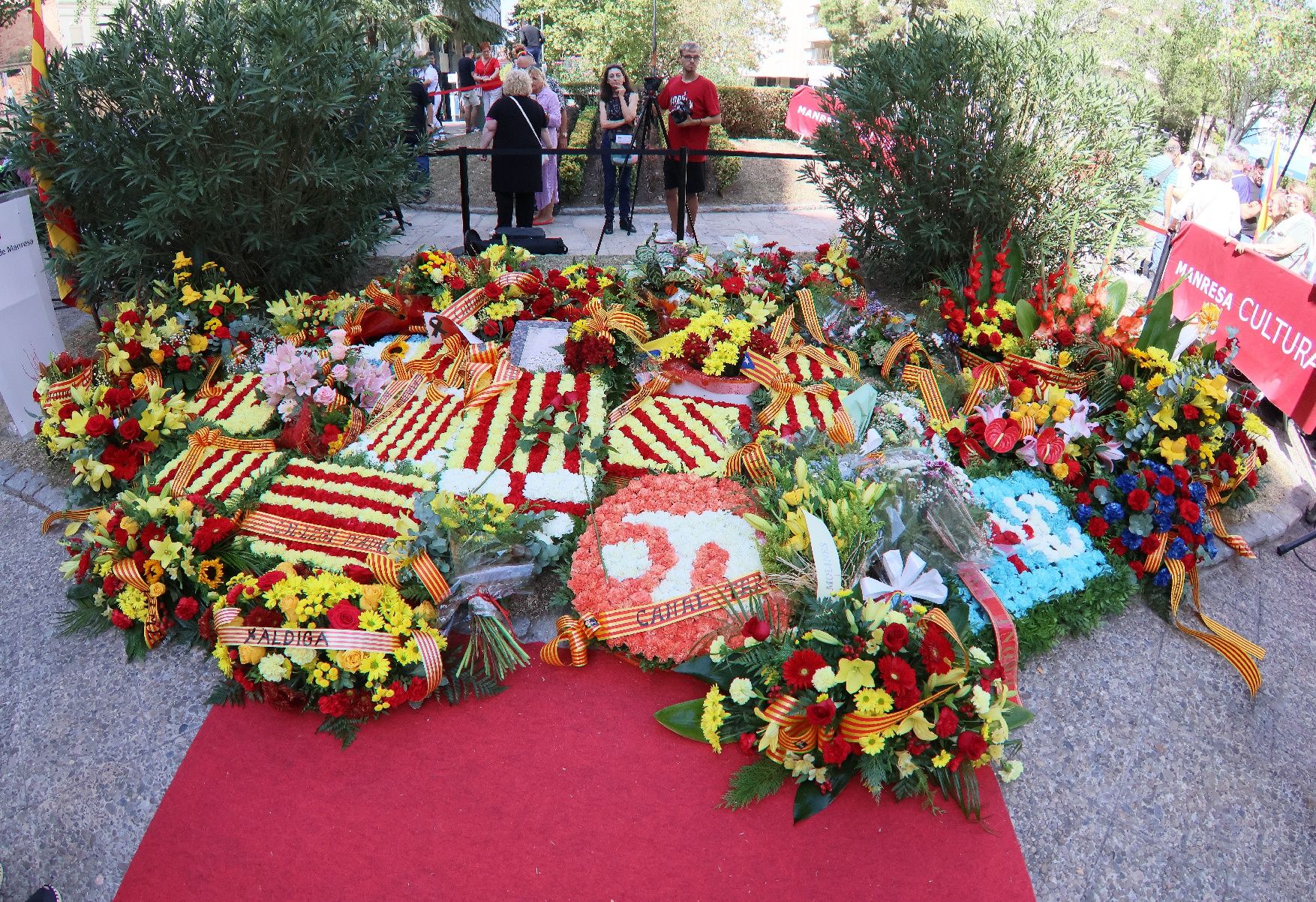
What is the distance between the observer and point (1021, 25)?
21.4 feet

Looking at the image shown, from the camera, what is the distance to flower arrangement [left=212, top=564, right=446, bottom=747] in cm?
326

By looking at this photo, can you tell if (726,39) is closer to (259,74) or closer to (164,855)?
(259,74)

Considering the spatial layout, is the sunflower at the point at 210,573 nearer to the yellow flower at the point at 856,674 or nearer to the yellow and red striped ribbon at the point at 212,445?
the yellow and red striped ribbon at the point at 212,445

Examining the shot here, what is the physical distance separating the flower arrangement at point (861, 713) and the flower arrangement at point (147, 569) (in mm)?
2117

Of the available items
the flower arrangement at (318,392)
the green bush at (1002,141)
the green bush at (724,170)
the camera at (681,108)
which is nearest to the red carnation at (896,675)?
the flower arrangement at (318,392)

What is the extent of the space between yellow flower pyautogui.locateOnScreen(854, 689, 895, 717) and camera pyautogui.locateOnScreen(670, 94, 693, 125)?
21.9 ft

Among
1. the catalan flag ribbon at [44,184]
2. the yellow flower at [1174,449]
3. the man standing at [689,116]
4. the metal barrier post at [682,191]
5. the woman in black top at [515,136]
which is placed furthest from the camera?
the man standing at [689,116]

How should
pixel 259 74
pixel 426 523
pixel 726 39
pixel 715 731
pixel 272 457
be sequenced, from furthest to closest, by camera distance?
pixel 726 39
pixel 259 74
pixel 272 457
pixel 426 523
pixel 715 731

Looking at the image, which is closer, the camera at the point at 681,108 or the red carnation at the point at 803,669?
the red carnation at the point at 803,669

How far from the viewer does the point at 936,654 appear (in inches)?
118

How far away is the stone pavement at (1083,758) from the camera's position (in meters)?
2.92

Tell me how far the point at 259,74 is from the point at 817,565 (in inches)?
182

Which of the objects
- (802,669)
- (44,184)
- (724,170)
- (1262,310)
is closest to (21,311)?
(44,184)

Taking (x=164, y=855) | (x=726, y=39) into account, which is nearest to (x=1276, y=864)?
(x=164, y=855)
